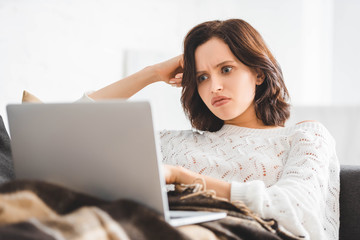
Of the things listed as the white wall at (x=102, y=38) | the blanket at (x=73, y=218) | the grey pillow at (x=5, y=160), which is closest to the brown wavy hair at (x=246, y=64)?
the grey pillow at (x=5, y=160)

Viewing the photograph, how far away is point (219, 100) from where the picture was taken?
58.2 inches

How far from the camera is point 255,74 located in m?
1.53

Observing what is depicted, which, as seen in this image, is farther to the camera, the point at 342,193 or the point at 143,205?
the point at 342,193

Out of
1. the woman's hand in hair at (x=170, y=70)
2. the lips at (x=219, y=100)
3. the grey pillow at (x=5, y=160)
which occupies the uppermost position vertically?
the woman's hand in hair at (x=170, y=70)

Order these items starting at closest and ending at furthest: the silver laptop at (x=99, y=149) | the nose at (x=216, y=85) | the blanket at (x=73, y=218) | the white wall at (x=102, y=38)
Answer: the blanket at (x=73, y=218)
the silver laptop at (x=99, y=149)
the nose at (x=216, y=85)
the white wall at (x=102, y=38)

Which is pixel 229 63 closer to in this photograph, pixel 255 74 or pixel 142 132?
pixel 255 74

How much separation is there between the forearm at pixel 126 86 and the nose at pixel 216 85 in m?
0.39

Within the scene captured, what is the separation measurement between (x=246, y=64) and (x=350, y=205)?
58 centimetres

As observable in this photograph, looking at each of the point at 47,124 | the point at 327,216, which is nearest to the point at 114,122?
the point at 47,124

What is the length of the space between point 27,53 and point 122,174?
1668mm

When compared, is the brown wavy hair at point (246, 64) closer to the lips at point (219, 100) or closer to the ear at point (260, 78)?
the ear at point (260, 78)

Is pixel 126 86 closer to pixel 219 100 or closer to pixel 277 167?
pixel 219 100

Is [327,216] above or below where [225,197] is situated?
below

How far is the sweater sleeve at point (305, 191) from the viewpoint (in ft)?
3.28
